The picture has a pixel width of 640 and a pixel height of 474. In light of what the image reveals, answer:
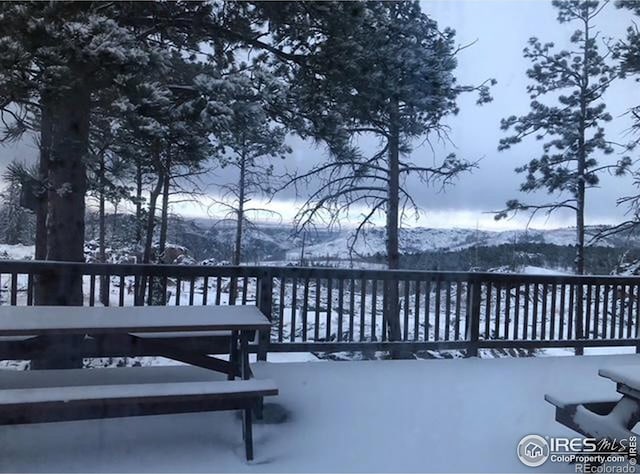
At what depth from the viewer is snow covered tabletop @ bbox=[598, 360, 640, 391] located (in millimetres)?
2229

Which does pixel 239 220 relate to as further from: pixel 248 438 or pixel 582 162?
pixel 582 162

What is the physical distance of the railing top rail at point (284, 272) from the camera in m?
3.67

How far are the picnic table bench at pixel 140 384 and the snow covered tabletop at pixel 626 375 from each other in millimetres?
1570

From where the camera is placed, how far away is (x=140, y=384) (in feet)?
8.34

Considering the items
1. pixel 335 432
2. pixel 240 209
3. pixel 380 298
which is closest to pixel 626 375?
pixel 335 432

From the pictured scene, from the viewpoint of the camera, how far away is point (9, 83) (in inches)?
167

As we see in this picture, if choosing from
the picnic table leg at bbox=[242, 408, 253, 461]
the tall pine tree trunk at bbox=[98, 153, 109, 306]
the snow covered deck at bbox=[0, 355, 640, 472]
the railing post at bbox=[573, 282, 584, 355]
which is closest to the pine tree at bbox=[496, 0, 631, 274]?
the railing post at bbox=[573, 282, 584, 355]

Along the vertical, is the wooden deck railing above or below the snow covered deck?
above

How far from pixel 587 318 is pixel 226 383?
4.30m

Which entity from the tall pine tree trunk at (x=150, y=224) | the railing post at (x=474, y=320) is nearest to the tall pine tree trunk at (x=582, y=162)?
the railing post at (x=474, y=320)

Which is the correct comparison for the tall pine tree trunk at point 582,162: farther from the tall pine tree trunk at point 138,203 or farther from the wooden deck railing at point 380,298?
the tall pine tree trunk at point 138,203

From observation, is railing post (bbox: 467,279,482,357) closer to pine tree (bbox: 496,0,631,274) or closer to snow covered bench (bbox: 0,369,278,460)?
snow covered bench (bbox: 0,369,278,460)

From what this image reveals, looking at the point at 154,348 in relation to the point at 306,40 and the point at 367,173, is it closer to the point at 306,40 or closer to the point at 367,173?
the point at 306,40

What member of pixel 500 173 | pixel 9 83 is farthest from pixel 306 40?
pixel 500 173
